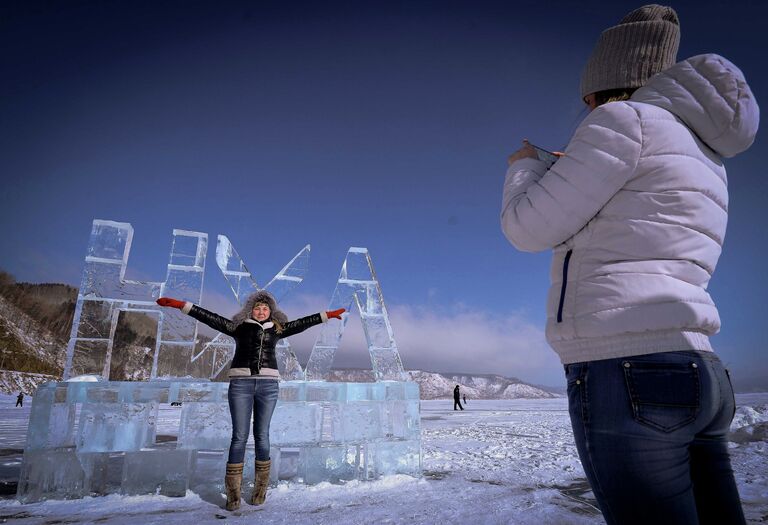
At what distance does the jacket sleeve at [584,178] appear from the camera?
1.14m

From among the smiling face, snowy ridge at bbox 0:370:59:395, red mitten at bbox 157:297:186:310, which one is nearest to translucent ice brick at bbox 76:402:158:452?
red mitten at bbox 157:297:186:310

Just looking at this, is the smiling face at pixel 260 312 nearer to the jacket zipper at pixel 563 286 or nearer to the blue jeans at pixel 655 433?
the jacket zipper at pixel 563 286

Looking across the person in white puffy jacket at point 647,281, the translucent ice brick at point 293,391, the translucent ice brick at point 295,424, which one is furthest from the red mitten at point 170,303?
the person in white puffy jacket at point 647,281

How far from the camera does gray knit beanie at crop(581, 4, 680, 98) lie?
1.39 metres

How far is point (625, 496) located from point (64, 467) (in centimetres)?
520

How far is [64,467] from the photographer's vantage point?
4.20m

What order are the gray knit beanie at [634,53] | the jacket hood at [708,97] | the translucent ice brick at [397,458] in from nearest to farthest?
1. the jacket hood at [708,97]
2. the gray knit beanie at [634,53]
3. the translucent ice brick at [397,458]

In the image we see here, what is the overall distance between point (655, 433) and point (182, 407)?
4855 millimetres

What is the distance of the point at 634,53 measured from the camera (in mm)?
1392

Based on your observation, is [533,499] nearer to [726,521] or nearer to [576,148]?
[726,521]

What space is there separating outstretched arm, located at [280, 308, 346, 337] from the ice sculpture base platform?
670 millimetres

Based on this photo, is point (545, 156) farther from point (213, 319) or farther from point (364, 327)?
point (364, 327)

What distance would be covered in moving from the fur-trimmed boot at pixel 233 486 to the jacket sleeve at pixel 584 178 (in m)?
3.81

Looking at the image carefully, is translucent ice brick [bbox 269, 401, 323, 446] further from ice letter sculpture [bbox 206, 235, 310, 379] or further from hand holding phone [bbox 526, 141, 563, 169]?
hand holding phone [bbox 526, 141, 563, 169]
